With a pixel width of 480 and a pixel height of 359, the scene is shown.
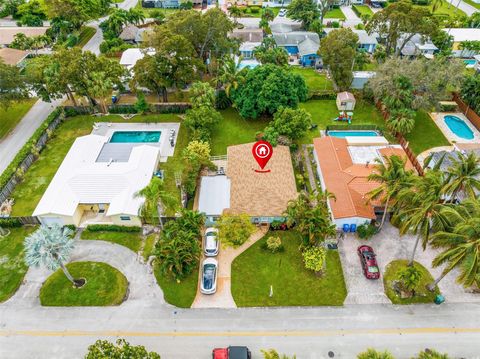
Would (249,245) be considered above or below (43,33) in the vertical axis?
below

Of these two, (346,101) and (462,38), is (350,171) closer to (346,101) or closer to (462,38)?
(346,101)

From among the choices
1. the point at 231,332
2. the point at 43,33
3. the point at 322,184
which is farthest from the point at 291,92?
the point at 43,33

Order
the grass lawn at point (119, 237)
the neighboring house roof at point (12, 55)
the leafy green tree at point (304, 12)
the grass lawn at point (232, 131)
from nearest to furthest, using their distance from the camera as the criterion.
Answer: the grass lawn at point (119, 237) → the grass lawn at point (232, 131) → the neighboring house roof at point (12, 55) → the leafy green tree at point (304, 12)

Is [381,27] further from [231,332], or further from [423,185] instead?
[231,332]

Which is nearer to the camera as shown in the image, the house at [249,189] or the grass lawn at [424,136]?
the house at [249,189]

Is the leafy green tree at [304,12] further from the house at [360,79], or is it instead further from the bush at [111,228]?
the bush at [111,228]

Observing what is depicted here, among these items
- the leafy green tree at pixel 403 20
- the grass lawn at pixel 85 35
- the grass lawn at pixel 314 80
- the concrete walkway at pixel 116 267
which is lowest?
the concrete walkway at pixel 116 267

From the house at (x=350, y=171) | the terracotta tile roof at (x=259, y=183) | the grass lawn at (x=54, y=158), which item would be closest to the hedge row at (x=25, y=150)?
the grass lawn at (x=54, y=158)
